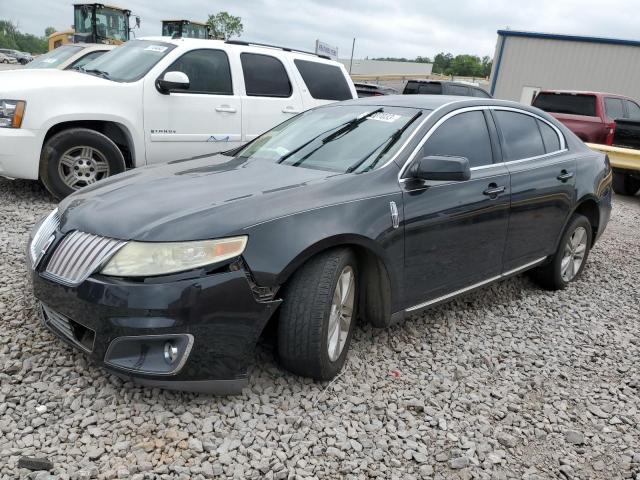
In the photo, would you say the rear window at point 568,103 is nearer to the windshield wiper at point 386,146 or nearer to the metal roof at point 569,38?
the windshield wiper at point 386,146

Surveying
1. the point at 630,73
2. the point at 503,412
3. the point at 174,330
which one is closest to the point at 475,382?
the point at 503,412

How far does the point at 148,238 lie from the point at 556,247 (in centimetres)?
336

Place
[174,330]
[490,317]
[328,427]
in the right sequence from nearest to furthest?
[174,330] → [328,427] → [490,317]

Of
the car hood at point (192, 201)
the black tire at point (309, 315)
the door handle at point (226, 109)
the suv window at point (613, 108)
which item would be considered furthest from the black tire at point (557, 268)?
the suv window at point (613, 108)

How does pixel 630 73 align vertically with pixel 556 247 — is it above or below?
above

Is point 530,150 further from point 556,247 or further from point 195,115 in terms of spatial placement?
point 195,115

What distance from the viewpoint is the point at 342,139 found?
3566 mm

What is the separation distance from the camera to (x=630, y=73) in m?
22.9

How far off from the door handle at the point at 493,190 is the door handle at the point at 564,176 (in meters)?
0.84

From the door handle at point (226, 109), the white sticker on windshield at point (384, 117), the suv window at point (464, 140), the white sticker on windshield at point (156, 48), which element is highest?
the white sticker on windshield at point (156, 48)

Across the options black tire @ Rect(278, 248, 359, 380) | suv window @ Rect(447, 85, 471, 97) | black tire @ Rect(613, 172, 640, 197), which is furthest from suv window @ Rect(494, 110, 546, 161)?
suv window @ Rect(447, 85, 471, 97)

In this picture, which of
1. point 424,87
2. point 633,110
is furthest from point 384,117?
point 424,87

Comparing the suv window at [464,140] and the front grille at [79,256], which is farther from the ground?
the suv window at [464,140]

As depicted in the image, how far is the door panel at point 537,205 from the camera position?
13.0ft
